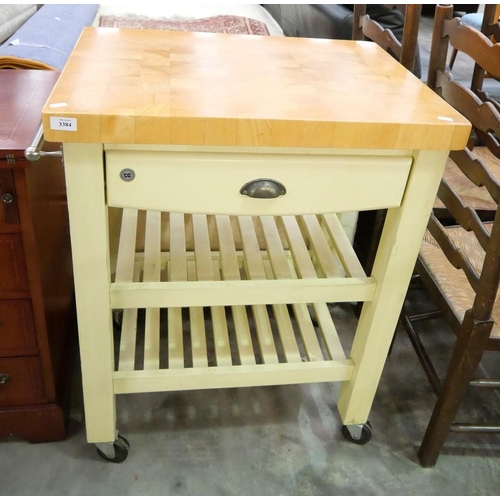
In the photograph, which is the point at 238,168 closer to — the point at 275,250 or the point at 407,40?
the point at 275,250

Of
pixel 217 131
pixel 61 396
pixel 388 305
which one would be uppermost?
pixel 217 131

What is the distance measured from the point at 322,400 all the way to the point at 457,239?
52cm

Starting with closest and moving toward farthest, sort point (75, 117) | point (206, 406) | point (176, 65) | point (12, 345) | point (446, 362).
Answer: point (75, 117) → point (176, 65) → point (12, 345) → point (206, 406) → point (446, 362)

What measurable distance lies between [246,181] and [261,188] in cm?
3

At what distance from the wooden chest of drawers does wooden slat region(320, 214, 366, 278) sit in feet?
2.03

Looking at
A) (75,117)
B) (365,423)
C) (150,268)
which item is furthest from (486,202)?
(75,117)

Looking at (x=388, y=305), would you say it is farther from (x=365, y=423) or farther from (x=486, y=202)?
(x=486, y=202)

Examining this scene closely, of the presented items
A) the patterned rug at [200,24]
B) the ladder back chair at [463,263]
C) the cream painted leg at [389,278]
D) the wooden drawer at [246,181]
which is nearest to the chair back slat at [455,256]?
the ladder back chair at [463,263]

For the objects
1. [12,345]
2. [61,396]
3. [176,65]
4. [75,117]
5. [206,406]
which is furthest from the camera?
[206,406]

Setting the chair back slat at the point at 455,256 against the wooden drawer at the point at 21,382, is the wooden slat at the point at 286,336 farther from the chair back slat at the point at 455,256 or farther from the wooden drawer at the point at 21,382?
the wooden drawer at the point at 21,382

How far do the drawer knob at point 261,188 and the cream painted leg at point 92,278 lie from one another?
0.22 metres

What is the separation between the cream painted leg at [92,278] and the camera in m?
0.79

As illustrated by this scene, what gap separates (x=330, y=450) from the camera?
122 centimetres

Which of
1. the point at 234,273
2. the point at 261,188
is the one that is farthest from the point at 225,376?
the point at 261,188
